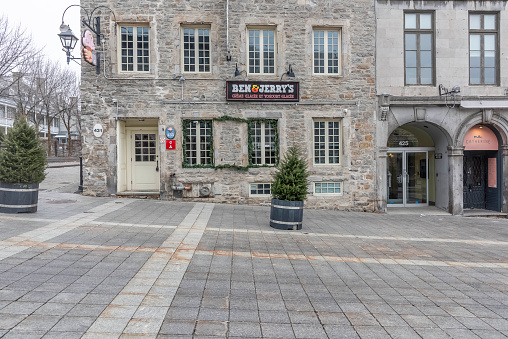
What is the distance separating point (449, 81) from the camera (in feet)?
43.1

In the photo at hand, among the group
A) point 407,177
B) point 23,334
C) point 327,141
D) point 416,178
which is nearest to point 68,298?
point 23,334

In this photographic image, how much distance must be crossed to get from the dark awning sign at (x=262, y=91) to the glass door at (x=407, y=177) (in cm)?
492

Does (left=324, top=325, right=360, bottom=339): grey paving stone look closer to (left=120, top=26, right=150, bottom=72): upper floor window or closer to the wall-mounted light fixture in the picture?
the wall-mounted light fixture

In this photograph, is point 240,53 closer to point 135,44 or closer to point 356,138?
point 135,44

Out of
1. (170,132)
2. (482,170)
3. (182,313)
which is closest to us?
(182,313)

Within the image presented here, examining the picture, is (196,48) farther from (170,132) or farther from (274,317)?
(274,317)

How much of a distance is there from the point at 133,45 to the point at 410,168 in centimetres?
1160

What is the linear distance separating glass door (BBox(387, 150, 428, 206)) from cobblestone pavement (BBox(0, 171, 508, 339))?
5.22 meters

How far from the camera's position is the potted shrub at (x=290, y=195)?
8.52m

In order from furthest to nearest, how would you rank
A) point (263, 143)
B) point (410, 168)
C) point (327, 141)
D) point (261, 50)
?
point (410, 168)
point (327, 141)
point (263, 143)
point (261, 50)

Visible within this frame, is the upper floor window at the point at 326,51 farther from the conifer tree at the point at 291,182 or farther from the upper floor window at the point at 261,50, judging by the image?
the conifer tree at the point at 291,182

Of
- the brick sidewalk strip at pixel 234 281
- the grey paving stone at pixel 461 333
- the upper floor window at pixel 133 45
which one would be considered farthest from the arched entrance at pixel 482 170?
the upper floor window at pixel 133 45

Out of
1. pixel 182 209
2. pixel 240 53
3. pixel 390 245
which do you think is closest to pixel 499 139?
pixel 390 245

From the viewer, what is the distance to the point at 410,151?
1425 centimetres
